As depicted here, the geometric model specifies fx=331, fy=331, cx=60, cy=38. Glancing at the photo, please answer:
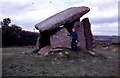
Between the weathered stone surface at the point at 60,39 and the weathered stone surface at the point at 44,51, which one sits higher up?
the weathered stone surface at the point at 60,39

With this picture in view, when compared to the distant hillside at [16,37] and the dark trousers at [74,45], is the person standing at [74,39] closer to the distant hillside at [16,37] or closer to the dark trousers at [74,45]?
the dark trousers at [74,45]

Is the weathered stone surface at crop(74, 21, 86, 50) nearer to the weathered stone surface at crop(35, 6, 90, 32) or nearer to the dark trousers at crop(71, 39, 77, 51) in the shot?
the weathered stone surface at crop(35, 6, 90, 32)

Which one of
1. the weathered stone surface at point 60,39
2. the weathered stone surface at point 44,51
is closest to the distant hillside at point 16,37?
the weathered stone surface at point 44,51

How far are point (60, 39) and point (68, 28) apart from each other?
1885 millimetres

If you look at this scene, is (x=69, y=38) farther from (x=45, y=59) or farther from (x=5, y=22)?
(x=5, y=22)

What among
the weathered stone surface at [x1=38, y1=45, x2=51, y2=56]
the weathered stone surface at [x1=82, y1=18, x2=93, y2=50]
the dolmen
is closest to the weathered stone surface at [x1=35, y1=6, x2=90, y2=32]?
the dolmen

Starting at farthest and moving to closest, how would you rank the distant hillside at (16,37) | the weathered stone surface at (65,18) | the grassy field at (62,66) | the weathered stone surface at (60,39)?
the distant hillside at (16,37) → the weathered stone surface at (65,18) → the weathered stone surface at (60,39) → the grassy field at (62,66)

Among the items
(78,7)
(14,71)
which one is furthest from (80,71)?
(78,7)

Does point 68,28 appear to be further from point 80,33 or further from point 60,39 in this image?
point 60,39

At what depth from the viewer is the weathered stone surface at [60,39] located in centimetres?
1997

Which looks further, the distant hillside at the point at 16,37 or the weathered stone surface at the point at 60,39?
Result: the distant hillside at the point at 16,37

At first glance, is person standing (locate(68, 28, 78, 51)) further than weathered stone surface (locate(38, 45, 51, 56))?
No

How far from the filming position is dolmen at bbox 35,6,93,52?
66.4 ft

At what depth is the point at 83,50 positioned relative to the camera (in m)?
20.0
